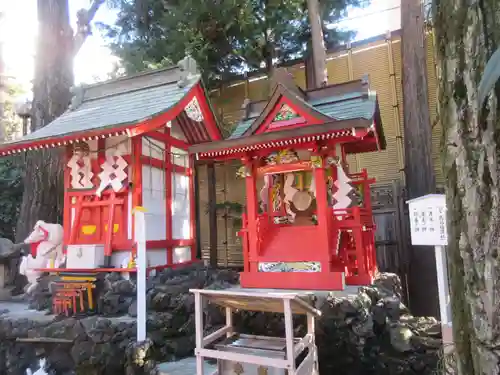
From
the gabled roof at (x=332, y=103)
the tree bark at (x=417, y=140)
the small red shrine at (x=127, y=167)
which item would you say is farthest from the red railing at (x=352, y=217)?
the small red shrine at (x=127, y=167)

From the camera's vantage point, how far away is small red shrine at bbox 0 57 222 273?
7800 mm

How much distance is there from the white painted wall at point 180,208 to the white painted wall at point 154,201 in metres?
0.38

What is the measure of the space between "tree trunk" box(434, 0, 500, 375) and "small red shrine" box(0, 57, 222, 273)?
6222mm

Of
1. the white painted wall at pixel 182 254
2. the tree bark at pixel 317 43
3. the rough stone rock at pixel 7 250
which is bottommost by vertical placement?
the white painted wall at pixel 182 254

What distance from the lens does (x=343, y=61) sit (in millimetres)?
12250

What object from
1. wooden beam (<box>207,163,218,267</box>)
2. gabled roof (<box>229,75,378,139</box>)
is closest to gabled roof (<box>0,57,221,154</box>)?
gabled roof (<box>229,75,378,139</box>)

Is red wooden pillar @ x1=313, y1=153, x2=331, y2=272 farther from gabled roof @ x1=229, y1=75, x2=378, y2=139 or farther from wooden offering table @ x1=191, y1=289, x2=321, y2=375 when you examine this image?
wooden offering table @ x1=191, y1=289, x2=321, y2=375

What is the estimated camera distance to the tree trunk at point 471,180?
1.62 m

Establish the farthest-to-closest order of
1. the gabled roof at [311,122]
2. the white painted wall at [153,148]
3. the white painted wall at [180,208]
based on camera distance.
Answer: the white painted wall at [180,208] < the white painted wall at [153,148] < the gabled roof at [311,122]

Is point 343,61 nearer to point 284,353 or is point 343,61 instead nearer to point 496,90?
point 284,353

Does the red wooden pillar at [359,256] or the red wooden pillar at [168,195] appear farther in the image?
the red wooden pillar at [168,195]

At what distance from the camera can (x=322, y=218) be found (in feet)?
22.6

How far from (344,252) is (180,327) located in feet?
10.5

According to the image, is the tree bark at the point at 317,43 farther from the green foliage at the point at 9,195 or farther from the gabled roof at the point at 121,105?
the green foliage at the point at 9,195
